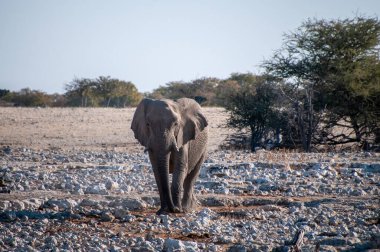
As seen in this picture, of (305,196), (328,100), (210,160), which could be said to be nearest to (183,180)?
(305,196)

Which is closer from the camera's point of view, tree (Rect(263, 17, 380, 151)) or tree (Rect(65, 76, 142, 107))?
tree (Rect(263, 17, 380, 151))

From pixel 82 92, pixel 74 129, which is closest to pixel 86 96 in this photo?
pixel 82 92

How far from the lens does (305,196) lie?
11547mm

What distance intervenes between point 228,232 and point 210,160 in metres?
8.87

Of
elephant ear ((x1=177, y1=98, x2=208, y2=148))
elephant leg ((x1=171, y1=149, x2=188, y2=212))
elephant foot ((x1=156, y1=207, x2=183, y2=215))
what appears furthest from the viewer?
elephant ear ((x1=177, y1=98, x2=208, y2=148))

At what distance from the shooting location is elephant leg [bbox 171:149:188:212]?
31.2 ft

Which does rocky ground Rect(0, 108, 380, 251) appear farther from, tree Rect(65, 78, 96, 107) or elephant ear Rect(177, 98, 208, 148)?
tree Rect(65, 78, 96, 107)

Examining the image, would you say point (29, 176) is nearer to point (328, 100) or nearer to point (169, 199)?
point (169, 199)

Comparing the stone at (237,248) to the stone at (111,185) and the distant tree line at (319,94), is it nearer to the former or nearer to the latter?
the stone at (111,185)

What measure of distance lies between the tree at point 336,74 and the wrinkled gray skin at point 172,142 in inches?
461

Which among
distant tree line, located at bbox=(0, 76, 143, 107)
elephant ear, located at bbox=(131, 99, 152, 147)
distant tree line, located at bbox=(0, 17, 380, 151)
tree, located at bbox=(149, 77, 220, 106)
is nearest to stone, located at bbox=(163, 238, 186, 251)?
elephant ear, located at bbox=(131, 99, 152, 147)

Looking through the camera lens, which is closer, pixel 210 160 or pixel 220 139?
pixel 210 160

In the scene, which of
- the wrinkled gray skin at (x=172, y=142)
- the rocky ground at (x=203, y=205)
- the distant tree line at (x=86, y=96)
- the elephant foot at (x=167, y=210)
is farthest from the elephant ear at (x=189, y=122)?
the distant tree line at (x=86, y=96)

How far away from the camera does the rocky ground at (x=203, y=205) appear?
7547 mm
